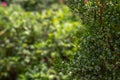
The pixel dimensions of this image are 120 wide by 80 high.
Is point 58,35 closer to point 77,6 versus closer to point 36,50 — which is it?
point 36,50

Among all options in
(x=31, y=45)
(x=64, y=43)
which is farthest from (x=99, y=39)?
(x=31, y=45)

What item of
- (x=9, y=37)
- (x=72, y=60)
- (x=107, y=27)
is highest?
(x=107, y=27)

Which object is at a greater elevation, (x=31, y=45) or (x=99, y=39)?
(x=99, y=39)

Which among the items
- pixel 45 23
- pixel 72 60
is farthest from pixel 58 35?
pixel 72 60

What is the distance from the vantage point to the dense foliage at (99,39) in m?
3.03

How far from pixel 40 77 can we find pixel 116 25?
8.13 feet

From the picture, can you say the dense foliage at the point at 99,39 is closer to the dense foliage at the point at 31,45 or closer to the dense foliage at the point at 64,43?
the dense foliage at the point at 64,43

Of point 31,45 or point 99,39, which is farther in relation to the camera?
point 31,45

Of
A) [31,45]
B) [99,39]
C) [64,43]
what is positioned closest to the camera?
[99,39]

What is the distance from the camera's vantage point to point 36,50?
599 centimetres

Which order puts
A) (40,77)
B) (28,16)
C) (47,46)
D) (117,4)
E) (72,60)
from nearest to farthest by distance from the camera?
(117,4) → (72,60) → (40,77) → (47,46) → (28,16)

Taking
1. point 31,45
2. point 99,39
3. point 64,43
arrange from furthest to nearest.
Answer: point 31,45, point 64,43, point 99,39

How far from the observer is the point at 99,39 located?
10.0 feet

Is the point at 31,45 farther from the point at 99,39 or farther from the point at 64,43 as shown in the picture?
the point at 99,39
